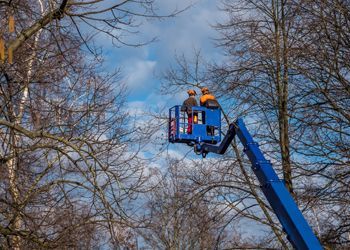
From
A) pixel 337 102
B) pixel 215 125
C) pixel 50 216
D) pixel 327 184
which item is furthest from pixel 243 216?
pixel 50 216

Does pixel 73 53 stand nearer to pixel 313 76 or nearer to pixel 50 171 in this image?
pixel 50 171

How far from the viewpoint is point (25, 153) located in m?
8.83

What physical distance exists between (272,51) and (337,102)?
2.25 m

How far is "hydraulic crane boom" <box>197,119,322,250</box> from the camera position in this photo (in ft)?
19.8

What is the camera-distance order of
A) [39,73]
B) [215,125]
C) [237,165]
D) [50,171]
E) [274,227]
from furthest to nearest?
[237,165] → [274,227] → [50,171] → [39,73] → [215,125]

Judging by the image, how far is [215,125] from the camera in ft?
27.6

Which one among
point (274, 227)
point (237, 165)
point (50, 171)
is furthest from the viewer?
point (237, 165)

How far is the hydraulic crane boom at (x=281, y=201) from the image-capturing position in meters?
6.02

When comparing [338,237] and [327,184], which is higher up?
[327,184]

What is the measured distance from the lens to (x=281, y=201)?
6375 millimetres

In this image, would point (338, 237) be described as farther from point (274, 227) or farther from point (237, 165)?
point (237, 165)

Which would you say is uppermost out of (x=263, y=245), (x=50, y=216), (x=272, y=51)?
(x=272, y=51)

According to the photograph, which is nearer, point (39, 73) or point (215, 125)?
point (215, 125)

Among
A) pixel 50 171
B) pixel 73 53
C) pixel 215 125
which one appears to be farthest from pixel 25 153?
pixel 215 125
